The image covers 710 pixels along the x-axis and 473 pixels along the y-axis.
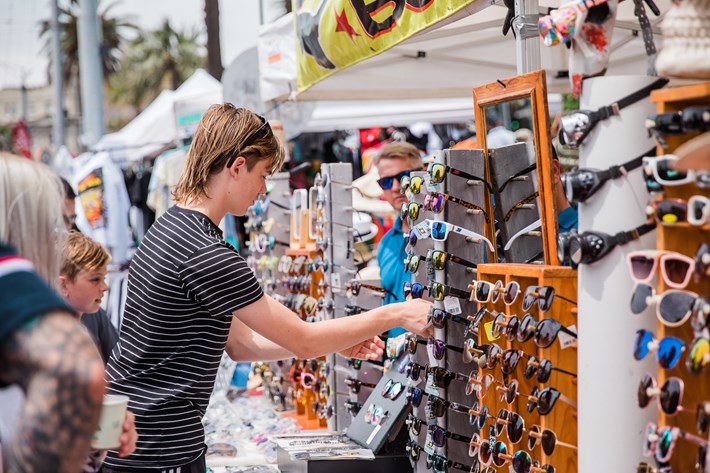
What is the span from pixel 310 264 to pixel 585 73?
321 centimetres

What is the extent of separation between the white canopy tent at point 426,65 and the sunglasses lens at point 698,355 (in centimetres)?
424

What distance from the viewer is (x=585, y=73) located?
232 cm

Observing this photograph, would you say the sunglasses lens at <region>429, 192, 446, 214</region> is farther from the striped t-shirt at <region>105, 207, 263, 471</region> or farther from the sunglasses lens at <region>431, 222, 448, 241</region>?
the striped t-shirt at <region>105, 207, 263, 471</region>

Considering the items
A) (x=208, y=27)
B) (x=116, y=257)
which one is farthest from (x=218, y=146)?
(x=208, y=27)

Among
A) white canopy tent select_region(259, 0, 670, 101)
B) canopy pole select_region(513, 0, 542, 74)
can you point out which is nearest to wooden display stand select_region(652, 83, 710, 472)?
canopy pole select_region(513, 0, 542, 74)

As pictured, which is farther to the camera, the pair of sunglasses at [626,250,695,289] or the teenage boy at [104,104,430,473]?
the teenage boy at [104,104,430,473]

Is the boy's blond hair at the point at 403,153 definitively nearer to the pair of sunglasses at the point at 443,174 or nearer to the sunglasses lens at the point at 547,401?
the pair of sunglasses at the point at 443,174

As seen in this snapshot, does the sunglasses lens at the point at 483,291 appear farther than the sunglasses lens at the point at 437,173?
No

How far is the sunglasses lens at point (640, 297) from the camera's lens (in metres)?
2.13

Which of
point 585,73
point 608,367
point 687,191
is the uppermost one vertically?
point 585,73

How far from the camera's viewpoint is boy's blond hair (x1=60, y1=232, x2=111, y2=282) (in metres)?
3.80

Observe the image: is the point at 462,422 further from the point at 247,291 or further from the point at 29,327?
the point at 29,327

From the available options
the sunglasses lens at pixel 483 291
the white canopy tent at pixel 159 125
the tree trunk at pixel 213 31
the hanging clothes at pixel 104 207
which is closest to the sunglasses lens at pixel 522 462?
the sunglasses lens at pixel 483 291

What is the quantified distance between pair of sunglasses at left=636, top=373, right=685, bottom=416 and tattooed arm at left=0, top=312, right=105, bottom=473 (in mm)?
1218
